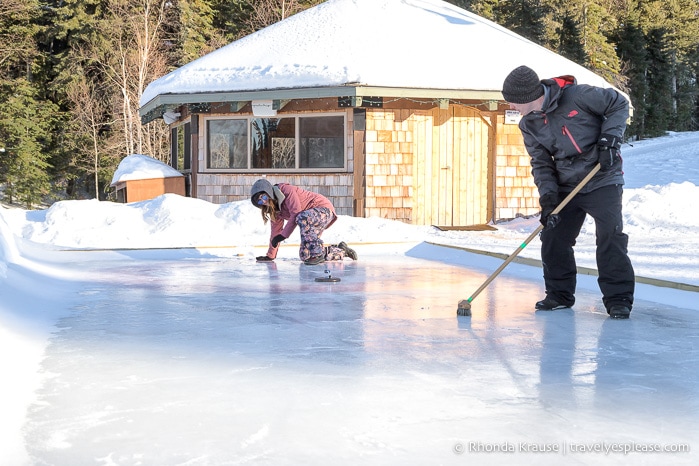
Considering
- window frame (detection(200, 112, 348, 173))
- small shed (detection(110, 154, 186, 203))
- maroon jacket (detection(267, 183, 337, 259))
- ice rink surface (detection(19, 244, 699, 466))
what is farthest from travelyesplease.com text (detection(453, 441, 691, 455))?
small shed (detection(110, 154, 186, 203))

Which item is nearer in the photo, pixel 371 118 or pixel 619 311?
pixel 619 311

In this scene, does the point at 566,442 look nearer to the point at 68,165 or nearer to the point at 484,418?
the point at 484,418

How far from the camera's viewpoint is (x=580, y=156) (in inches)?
187

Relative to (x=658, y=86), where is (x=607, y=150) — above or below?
below

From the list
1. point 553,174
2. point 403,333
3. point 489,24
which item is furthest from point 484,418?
point 489,24

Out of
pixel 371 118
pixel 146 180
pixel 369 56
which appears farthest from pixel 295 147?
pixel 146 180

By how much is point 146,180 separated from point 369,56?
17.3 ft

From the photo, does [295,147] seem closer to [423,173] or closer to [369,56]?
[369,56]

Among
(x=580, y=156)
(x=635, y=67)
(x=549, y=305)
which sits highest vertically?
(x=635, y=67)

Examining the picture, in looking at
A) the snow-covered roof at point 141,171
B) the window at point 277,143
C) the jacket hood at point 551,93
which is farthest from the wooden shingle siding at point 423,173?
the jacket hood at point 551,93

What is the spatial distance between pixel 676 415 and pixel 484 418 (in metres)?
0.64

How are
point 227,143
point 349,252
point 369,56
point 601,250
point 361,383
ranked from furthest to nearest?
point 227,143 → point 369,56 → point 349,252 → point 601,250 → point 361,383

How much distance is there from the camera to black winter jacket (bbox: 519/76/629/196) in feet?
14.9

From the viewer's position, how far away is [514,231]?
44.9 ft
